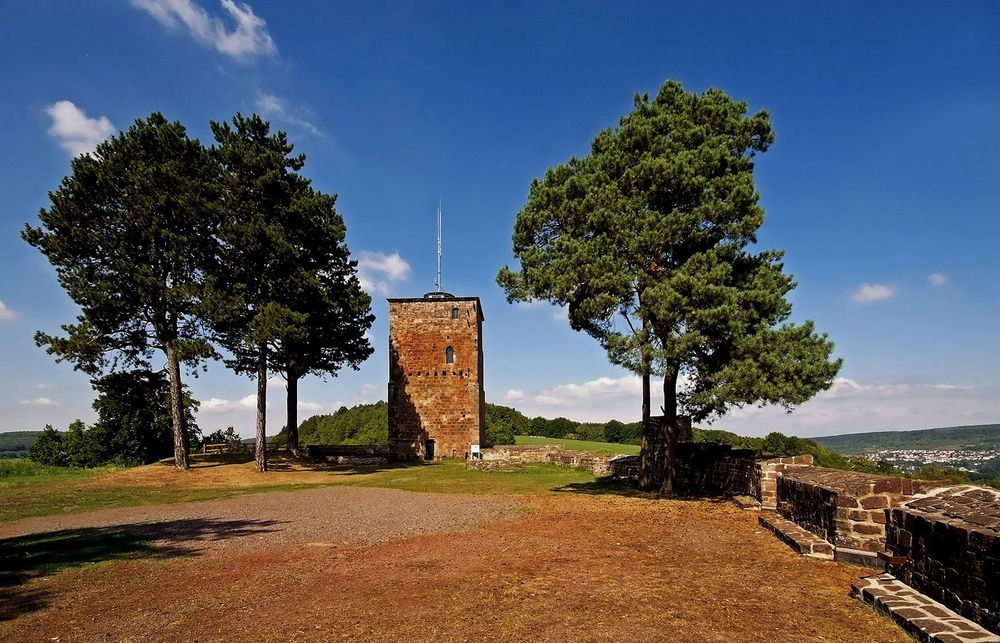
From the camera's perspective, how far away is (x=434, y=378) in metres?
34.2

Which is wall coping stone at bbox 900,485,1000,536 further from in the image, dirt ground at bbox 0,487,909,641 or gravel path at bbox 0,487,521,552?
gravel path at bbox 0,487,521,552

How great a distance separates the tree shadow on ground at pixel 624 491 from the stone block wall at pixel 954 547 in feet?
28.2

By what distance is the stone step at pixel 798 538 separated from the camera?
7.95m

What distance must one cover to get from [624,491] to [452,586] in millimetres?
11845

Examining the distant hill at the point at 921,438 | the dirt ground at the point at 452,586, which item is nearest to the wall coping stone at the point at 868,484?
the dirt ground at the point at 452,586

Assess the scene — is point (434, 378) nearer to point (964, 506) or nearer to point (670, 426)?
point (670, 426)

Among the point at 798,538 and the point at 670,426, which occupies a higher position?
the point at 670,426

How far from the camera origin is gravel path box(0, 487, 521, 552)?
33.2ft

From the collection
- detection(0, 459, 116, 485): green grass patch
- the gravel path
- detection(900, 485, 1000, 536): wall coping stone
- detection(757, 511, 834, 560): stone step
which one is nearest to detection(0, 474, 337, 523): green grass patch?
the gravel path

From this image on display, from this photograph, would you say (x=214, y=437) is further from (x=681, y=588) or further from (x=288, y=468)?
(x=681, y=588)

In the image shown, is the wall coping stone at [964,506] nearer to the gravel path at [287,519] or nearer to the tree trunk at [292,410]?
the gravel path at [287,519]

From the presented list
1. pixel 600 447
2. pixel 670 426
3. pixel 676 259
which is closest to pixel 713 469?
pixel 670 426

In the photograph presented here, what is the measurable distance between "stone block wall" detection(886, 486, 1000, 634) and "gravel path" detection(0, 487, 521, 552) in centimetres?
727

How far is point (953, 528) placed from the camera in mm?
5301
